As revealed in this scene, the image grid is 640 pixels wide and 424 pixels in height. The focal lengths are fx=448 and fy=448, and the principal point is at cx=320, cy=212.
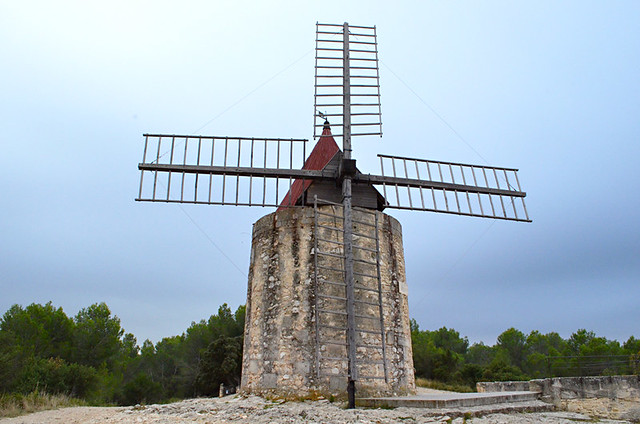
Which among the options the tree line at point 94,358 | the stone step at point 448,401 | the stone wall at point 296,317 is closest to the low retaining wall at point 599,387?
the stone step at point 448,401

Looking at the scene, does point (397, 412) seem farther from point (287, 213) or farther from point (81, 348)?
point (81, 348)

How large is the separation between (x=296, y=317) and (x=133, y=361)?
26.6m

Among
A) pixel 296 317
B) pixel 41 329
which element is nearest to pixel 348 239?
pixel 296 317

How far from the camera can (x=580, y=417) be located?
637 centimetres

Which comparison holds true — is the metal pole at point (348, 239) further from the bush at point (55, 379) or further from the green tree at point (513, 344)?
the green tree at point (513, 344)

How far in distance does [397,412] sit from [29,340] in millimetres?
21238

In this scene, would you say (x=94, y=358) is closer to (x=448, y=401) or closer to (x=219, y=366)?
(x=219, y=366)

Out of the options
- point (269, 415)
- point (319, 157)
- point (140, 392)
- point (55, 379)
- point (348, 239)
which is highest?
point (319, 157)

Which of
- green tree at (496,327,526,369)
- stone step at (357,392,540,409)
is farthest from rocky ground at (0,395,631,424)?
green tree at (496,327,526,369)

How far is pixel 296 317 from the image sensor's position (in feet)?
26.5

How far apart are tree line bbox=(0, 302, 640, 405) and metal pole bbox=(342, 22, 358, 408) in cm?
1044

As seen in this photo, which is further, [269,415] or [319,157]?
[319,157]

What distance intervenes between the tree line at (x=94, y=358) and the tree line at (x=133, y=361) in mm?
37

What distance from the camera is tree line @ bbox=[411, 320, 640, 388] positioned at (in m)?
19.9
